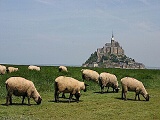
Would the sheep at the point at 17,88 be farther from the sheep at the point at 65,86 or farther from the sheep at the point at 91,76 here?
the sheep at the point at 91,76

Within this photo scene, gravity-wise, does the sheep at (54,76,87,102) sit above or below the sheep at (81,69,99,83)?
below

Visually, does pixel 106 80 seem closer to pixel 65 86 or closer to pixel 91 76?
pixel 91 76

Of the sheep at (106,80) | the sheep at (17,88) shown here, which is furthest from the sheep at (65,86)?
the sheep at (106,80)

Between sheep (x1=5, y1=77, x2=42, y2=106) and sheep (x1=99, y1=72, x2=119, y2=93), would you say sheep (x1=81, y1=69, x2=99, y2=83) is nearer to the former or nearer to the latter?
sheep (x1=99, y1=72, x2=119, y2=93)

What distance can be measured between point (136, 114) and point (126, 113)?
62 centimetres

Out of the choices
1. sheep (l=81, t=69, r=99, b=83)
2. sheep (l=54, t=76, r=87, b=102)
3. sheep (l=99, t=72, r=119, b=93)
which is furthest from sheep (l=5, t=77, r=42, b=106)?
sheep (l=81, t=69, r=99, b=83)

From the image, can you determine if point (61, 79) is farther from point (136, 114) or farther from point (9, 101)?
point (136, 114)

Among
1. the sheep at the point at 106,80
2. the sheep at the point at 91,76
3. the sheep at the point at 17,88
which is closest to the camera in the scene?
the sheep at the point at 17,88

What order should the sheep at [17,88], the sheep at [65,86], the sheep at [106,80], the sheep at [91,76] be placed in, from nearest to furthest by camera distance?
the sheep at [17,88]
the sheep at [65,86]
the sheep at [106,80]
the sheep at [91,76]

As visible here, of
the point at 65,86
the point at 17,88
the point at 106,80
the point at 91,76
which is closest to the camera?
the point at 17,88

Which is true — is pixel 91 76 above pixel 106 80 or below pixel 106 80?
above

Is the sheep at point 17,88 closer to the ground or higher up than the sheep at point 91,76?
closer to the ground

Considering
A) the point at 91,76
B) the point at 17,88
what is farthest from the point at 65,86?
the point at 91,76

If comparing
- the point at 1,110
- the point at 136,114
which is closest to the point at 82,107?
the point at 136,114
